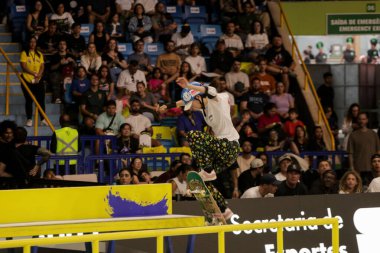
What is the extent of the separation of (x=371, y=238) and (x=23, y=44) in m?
9.05

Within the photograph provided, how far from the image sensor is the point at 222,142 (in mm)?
11828

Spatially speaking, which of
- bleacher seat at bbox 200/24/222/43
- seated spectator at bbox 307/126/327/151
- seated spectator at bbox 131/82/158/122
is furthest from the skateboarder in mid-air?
bleacher seat at bbox 200/24/222/43

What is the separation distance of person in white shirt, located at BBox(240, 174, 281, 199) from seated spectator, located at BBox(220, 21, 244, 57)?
7.07 metres

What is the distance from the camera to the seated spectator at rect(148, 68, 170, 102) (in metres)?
19.8

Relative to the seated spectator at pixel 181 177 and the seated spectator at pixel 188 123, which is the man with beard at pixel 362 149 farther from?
the seated spectator at pixel 181 177

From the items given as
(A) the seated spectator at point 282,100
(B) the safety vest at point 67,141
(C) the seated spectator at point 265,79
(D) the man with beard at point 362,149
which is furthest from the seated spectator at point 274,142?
(B) the safety vest at point 67,141

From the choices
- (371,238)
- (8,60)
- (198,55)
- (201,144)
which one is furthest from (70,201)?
(198,55)

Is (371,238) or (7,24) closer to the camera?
(371,238)

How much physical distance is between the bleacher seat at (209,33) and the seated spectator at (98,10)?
211 centimetres

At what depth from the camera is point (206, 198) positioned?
39.5 feet

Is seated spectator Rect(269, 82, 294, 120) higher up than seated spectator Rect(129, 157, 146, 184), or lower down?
higher up

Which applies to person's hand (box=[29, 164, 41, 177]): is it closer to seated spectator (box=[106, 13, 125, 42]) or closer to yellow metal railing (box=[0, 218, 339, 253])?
yellow metal railing (box=[0, 218, 339, 253])

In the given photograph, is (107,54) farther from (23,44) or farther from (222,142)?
(222,142)

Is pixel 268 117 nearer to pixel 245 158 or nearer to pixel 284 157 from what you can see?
pixel 245 158
